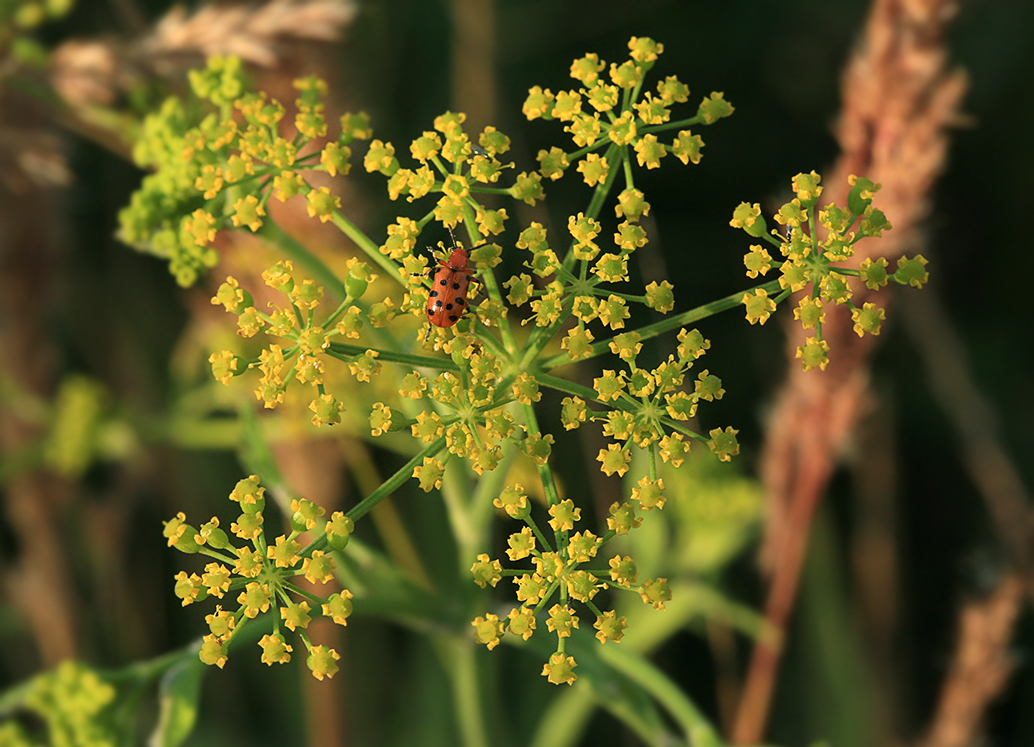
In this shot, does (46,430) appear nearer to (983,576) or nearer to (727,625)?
(727,625)

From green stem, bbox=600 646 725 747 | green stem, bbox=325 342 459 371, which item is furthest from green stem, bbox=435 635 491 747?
green stem, bbox=325 342 459 371

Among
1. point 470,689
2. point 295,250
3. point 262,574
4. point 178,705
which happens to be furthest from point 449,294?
point 470,689

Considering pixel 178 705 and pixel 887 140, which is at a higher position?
pixel 887 140

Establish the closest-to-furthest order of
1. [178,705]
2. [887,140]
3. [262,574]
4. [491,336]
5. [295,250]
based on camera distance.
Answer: [262,574]
[491,336]
[178,705]
[295,250]
[887,140]

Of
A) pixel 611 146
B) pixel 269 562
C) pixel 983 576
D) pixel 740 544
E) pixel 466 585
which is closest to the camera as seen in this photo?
pixel 269 562

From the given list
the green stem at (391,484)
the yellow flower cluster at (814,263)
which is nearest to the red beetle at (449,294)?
the green stem at (391,484)

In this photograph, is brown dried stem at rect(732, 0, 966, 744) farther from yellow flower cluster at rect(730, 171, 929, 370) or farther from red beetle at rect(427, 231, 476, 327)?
red beetle at rect(427, 231, 476, 327)

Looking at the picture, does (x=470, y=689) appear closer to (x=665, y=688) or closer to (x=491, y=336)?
(x=665, y=688)

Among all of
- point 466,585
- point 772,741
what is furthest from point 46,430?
point 772,741
